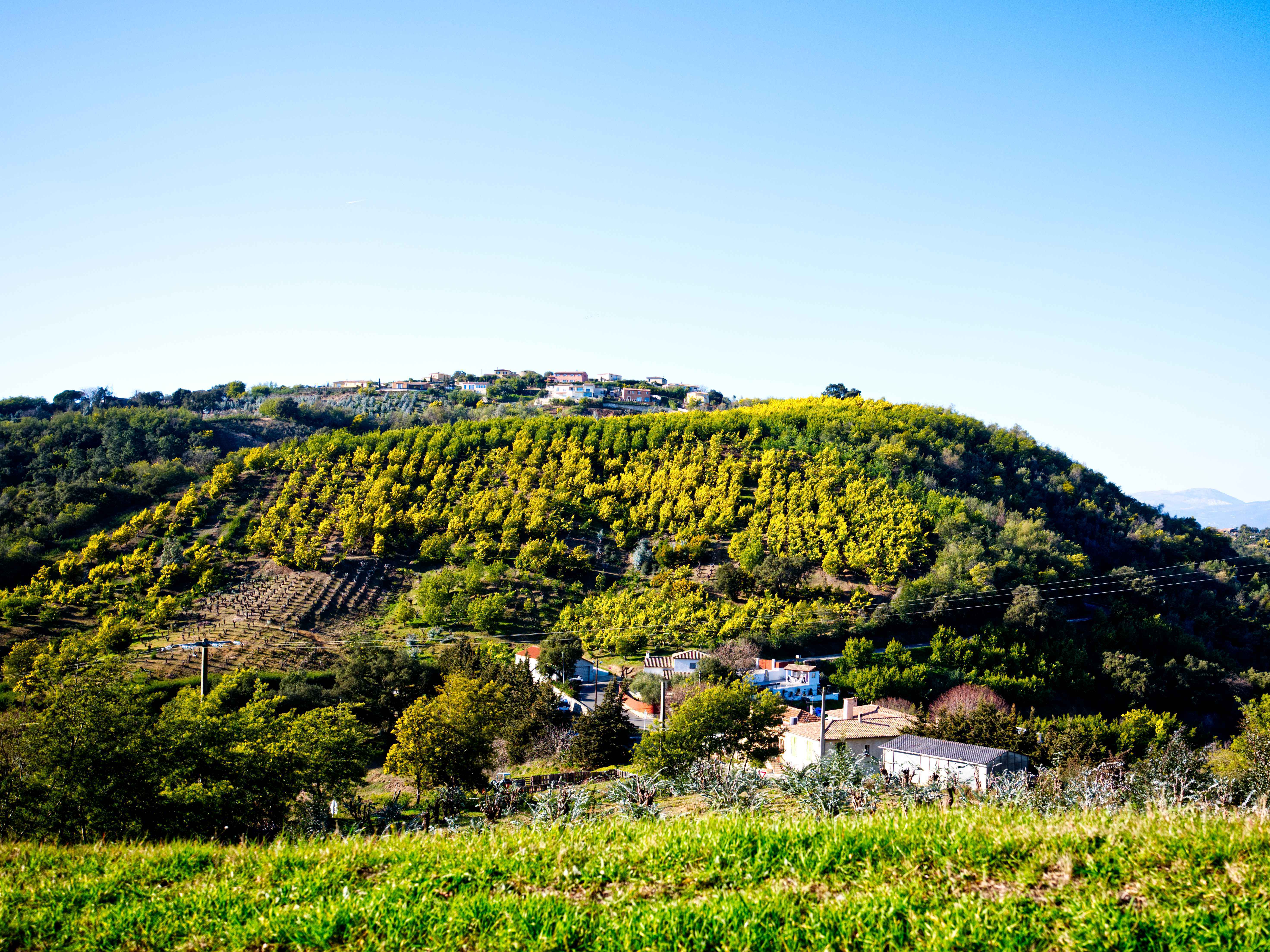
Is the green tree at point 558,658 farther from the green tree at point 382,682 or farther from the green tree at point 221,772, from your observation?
the green tree at point 221,772

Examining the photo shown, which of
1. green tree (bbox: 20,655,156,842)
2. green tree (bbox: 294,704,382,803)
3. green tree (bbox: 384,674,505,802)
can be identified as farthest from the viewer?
green tree (bbox: 384,674,505,802)

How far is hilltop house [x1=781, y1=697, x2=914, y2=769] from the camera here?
1078 inches

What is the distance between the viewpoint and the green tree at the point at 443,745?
1997cm

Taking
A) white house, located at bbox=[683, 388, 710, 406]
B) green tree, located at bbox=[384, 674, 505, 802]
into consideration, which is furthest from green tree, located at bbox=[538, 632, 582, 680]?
white house, located at bbox=[683, 388, 710, 406]

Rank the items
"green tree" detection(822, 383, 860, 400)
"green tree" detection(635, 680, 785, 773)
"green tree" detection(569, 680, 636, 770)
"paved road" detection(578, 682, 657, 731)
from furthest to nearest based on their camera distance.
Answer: "green tree" detection(822, 383, 860, 400) → "paved road" detection(578, 682, 657, 731) → "green tree" detection(569, 680, 636, 770) → "green tree" detection(635, 680, 785, 773)

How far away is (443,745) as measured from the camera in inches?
792

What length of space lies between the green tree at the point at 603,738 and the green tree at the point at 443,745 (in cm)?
357

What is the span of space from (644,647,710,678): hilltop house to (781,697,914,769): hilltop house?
220 inches

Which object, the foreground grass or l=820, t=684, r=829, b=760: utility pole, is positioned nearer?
the foreground grass

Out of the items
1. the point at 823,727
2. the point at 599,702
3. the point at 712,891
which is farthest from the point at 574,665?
the point at 712,891

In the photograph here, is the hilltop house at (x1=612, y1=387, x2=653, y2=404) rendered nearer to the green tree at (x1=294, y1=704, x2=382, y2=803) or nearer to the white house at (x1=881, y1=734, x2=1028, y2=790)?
the white house at (x1=881, y1=734, x2=1028, y2=790)

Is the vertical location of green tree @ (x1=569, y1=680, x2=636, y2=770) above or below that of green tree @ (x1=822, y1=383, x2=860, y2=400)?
below

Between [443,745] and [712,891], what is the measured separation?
16962mm

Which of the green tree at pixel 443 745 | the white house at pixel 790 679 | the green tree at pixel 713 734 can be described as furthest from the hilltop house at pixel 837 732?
the green tree at pixel 443 745
